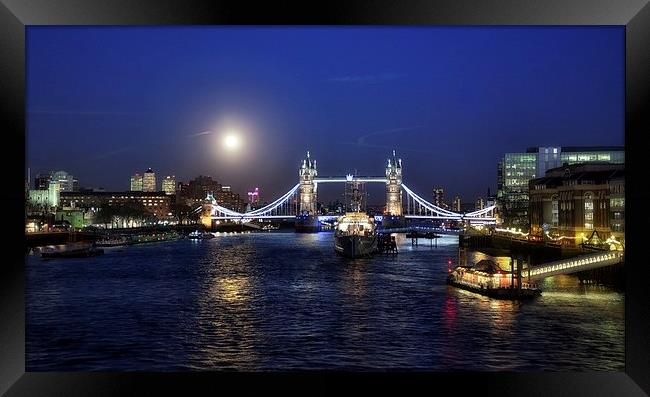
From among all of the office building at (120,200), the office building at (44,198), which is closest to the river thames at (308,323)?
the office building at (44,198)

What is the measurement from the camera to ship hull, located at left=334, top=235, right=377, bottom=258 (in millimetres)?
27719

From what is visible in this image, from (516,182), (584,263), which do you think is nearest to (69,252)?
(584,263)

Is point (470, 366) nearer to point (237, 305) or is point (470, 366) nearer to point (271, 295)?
point (237, 305)

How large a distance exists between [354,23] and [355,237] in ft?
77.9

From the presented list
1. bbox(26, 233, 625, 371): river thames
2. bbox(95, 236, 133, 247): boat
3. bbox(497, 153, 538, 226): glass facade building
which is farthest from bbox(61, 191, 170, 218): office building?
bbox(26, 233, 625, 371): river thames

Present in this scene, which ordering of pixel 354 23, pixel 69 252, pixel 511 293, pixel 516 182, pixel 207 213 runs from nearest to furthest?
pixel 354 23 < pixel 511 293 < pixel 69 252 < pixel 516 182 < pixel 207 213

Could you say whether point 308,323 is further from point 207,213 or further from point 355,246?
point 207,213

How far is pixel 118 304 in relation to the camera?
14359 millimetres

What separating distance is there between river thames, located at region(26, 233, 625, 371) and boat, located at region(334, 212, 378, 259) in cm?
671

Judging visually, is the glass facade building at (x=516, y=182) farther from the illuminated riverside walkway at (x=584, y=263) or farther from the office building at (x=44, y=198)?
the office building at (x=44, y=198)

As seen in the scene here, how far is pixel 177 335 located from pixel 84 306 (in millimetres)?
4744

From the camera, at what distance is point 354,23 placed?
14.2ft

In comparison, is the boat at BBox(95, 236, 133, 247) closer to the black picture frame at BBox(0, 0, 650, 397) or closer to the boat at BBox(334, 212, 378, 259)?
the boat at BBox(334, 212, 378, 259)
